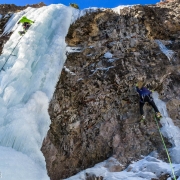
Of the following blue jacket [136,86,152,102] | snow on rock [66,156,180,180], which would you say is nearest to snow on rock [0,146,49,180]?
snow on rock [66,156,180,180]

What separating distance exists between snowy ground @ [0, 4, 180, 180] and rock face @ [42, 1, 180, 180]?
1.09 feet

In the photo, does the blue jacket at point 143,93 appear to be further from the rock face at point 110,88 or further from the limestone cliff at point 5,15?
the limestone cliff at point 5,15

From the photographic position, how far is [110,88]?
800 centimetres

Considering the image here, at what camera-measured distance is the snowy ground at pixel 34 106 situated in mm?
4867

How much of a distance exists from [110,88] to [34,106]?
2.62m

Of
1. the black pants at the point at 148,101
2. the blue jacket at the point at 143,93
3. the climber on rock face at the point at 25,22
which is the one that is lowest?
the black pants at the point at 148,101

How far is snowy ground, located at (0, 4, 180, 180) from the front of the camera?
4867mm

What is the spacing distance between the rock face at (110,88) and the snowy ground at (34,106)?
1.09ft

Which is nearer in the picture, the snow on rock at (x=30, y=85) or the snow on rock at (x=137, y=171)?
the snow on rock at (x=30, y=85)

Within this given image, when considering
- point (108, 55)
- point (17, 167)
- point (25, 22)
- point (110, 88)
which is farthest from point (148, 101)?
point (25, 22)

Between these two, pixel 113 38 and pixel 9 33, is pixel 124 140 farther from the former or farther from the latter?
pixel 9 33

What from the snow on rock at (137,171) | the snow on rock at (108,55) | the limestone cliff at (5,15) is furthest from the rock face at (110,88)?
the limestone cliff at (5,15)

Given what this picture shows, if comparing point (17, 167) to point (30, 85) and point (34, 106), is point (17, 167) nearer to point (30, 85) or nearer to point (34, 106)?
point (34, 106)

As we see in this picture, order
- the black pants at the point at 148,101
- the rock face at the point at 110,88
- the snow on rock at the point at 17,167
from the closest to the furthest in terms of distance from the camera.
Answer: the snow on rock at the point at 17,167, the rock face at the point at 110,88, the black pants at the point at 148,101
